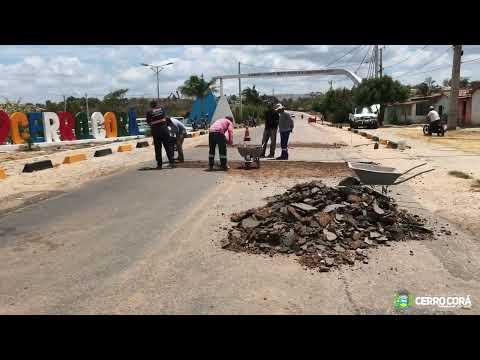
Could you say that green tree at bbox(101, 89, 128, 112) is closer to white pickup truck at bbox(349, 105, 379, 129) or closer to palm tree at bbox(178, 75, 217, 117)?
palm tree at bbox(178, 75, 217, 117)

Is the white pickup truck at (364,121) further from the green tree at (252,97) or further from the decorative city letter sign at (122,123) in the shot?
the green tree at (252,97)

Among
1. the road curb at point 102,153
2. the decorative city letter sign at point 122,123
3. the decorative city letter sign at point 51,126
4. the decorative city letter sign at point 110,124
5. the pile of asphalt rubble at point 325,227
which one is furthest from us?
the decorative city letter sign at point 122,123

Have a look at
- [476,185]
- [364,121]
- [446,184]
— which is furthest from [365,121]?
[476,185]

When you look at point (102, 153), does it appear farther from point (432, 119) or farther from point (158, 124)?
point (432, 119)

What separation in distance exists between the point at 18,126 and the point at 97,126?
5.68 meters

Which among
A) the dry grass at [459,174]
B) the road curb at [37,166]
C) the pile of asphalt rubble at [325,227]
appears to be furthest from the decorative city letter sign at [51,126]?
the dry grass at [459,174]

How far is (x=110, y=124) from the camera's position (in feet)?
86.5

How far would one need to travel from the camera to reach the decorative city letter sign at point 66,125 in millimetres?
22625

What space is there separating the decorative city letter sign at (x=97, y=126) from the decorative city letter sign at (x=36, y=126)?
12.5 ft
